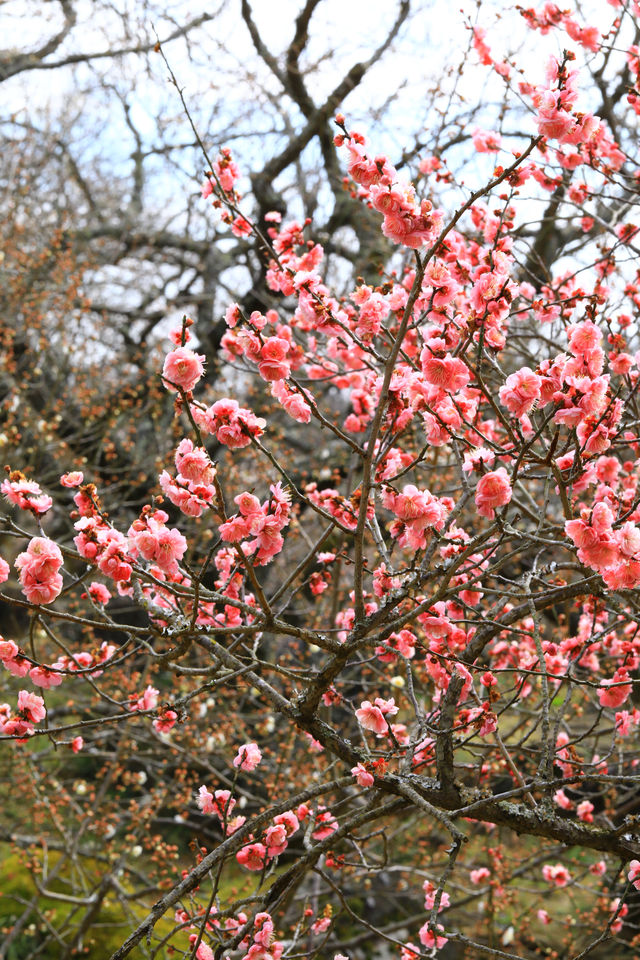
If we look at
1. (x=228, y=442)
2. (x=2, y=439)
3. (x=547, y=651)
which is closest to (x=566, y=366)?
(x=228, y=442)

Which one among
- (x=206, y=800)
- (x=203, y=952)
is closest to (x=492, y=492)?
(x=206, y=800)

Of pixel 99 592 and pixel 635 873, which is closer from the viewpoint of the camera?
pixel 635 873

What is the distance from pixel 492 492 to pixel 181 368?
1.02m

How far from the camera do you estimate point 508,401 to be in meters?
2.20

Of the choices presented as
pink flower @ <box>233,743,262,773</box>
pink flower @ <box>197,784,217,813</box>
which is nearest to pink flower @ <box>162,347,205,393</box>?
pink flower @ <box>233,743,262,773</box>

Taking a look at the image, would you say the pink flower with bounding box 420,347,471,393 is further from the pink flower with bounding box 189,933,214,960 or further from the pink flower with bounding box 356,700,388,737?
the pink flower with bounding box 189,933,214,960

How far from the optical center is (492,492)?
2.18m

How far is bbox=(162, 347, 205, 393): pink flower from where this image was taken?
1.97 m

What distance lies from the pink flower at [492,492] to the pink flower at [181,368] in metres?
0.94

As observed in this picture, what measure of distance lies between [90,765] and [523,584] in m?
7.19

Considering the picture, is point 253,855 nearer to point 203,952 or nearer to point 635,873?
point 203,952

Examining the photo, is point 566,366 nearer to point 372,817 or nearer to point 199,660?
point 372,817

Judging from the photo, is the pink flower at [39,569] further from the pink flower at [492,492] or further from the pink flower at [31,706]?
the pink flower at [492,492]

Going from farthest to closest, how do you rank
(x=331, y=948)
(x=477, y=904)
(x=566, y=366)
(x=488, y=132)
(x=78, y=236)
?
(x=78, y=236) < (x=477, y=904) < (x=331, y=948) < (x=488, y=132) < (x=566, y=366)
